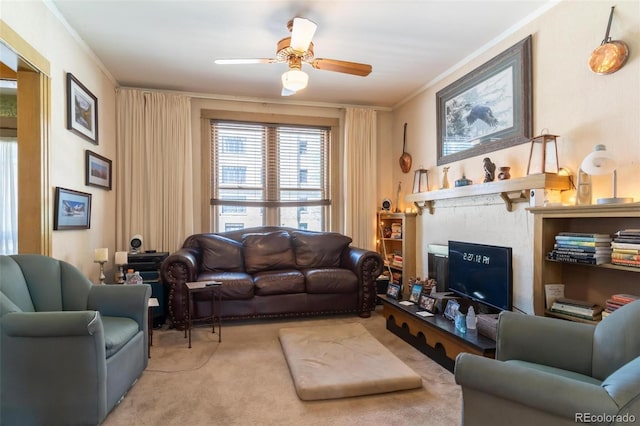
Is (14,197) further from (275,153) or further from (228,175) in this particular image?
(275,153)

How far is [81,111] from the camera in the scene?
10.3 feet

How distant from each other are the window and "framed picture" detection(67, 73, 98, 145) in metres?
1.45

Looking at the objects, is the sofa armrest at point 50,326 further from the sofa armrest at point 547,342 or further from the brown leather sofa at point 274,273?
the sofa armrest at point 547,342

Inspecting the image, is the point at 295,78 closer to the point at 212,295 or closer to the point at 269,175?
the point at 212,295

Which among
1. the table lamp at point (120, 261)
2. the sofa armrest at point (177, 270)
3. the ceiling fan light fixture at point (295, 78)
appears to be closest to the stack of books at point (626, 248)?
the ceiling fan light fixture at point (295, 78)

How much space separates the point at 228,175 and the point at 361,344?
298 centimetres

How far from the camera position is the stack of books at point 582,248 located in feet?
6.81

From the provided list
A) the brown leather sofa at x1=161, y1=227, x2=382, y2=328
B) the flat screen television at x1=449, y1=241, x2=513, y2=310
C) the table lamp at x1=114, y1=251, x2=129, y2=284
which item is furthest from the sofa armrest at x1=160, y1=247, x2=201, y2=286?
the flat screen television at x1=449, y1=241, x2=513, y2=310

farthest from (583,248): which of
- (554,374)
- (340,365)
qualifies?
(340,365)

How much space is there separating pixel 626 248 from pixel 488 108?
1.80 m

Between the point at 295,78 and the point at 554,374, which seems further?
the point at 295,78

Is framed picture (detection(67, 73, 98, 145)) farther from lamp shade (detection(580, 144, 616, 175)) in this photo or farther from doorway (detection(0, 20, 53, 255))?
lamp shade (detection(580, 144, 616, 175))

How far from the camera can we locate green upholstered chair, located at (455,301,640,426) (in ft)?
3.54

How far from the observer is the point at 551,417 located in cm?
116
